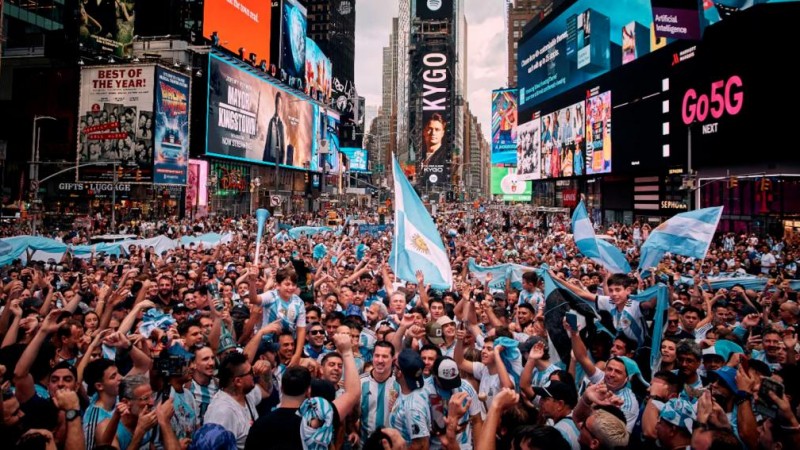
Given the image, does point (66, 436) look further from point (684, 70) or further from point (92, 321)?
point (684, 70)

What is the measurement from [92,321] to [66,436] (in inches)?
125

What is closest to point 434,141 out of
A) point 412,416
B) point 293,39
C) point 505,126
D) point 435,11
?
point 435,11

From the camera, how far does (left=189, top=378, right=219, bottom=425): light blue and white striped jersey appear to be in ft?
15.4

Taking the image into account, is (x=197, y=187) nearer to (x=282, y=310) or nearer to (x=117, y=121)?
(x=117, y=121)

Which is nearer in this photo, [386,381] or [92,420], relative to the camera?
[92,420]

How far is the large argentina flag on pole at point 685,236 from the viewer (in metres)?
9.90

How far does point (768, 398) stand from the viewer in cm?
397

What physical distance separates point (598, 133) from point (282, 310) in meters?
46.3

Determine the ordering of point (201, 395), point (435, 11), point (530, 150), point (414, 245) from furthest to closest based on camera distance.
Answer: point (435, 11)
point (530, 150)
point (414, 245)
point (201, 395)

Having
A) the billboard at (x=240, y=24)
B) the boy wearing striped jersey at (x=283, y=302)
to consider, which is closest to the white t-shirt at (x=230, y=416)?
the boy wearing striped jersey at (x=283, y=302)

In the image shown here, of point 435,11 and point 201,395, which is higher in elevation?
point 435,11

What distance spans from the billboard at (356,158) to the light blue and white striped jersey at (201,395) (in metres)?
94.8

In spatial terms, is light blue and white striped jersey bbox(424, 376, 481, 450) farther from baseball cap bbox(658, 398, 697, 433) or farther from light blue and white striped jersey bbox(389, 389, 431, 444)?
baseball cap bbox(658, 398, 697, 433)

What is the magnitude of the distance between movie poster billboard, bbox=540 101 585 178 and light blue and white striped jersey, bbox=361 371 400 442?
164ft
